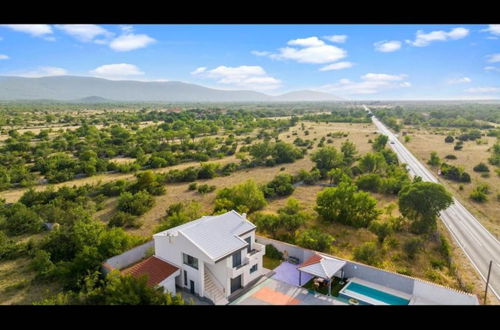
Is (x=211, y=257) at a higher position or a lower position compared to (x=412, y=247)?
higher

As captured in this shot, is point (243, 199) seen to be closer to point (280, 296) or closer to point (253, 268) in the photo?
point (253, 268)

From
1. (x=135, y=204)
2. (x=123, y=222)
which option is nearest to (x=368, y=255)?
(x=123, y=222)

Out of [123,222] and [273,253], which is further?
[123,222]

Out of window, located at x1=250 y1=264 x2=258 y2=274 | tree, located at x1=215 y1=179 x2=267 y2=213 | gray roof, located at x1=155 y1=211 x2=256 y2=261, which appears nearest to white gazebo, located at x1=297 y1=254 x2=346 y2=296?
window, located at x1=250 y1=264 x2=258 y2=274

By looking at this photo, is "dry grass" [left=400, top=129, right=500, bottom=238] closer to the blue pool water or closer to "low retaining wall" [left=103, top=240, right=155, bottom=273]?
the blue pool water

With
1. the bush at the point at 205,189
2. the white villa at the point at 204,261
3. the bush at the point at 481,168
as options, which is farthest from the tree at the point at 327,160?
the white villa at the point at 204,261

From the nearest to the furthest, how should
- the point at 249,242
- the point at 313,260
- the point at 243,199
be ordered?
the point at 313,260, the point at 249,242, the point at 243,199
